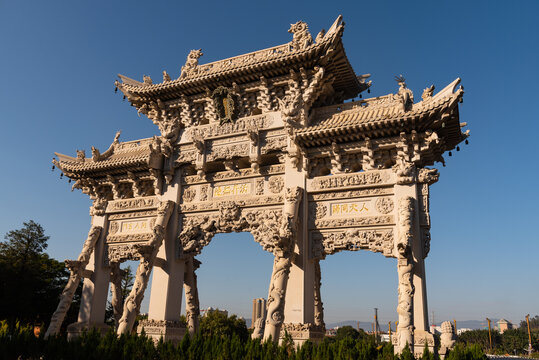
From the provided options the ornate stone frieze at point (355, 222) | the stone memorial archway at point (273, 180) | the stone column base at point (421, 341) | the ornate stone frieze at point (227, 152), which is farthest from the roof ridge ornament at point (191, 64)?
the stone column base at point (421, 341)

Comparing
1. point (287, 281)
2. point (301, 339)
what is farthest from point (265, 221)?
point (301, 339)

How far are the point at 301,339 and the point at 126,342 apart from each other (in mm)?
3878

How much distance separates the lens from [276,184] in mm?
11602

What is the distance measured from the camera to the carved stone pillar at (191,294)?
13.4 m

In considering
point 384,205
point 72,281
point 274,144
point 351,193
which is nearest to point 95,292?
point 72,281

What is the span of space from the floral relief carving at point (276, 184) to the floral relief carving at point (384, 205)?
257 centimetres

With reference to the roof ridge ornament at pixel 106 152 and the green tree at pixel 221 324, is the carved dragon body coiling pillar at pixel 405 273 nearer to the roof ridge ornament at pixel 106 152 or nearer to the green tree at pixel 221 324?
the roof ridge ornament at pixel 106 152

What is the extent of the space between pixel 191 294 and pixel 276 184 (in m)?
4.83

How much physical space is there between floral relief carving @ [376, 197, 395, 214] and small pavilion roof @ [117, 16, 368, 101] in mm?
3941

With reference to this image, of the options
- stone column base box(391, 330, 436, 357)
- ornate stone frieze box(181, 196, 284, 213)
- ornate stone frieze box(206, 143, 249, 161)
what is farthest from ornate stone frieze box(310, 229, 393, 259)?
ornate stone frieze box(206, 143, 249, 161)

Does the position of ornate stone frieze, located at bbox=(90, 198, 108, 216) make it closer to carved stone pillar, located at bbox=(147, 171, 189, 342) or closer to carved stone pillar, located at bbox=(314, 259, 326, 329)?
carved stone pillar, located at bbox=(147, 171, 189, 342)

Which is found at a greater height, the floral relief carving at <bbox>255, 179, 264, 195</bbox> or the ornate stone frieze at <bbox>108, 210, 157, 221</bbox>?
the floral relief carving at <bbox>255, 179, 264, 195</bbox>

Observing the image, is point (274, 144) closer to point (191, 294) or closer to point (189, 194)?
point (189, 194)

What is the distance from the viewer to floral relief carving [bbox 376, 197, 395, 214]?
1017 cm
